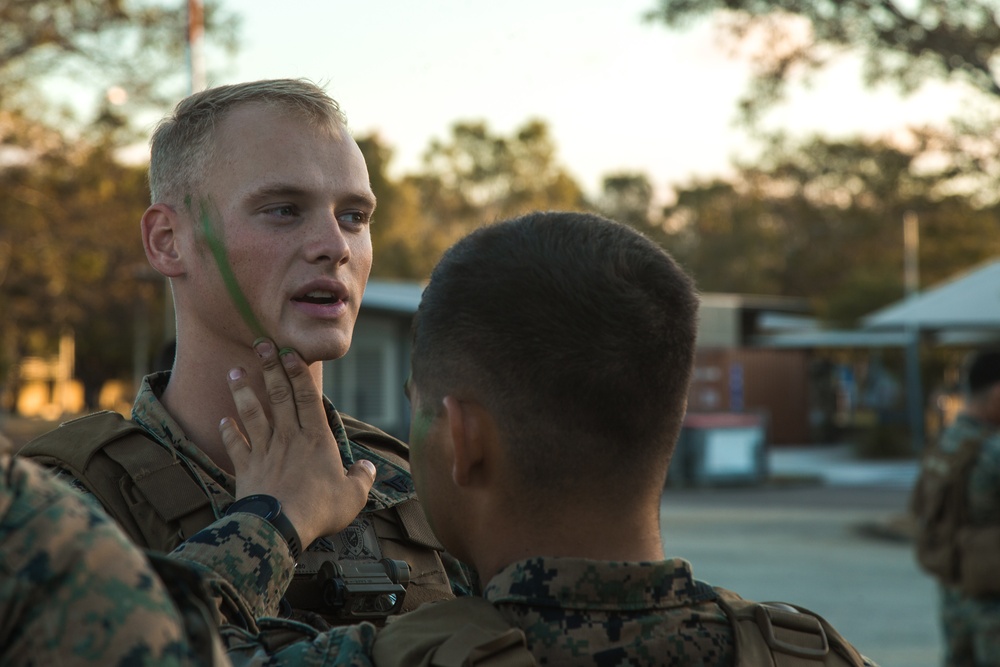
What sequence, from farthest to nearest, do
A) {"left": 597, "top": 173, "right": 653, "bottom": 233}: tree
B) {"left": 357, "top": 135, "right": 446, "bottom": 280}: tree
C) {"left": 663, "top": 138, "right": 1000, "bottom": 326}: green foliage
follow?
{"left": 597, "top": 173, "right": 653, "bottom": 233}: tree, {"left": 663, "top": 138, "right": 1000, "bottom": 326}: green foliage, {"left": 357, "top": 135, "right": 446, "bottom": 280}: tree

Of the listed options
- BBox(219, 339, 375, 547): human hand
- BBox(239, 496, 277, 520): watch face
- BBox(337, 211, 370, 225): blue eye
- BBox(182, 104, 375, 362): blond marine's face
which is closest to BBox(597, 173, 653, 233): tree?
BBox(337, 211, 370, 225): blue eye

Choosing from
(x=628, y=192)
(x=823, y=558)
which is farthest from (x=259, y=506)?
(x=628, y=192)

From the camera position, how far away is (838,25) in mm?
15406

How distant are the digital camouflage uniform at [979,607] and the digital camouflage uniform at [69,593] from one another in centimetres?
622

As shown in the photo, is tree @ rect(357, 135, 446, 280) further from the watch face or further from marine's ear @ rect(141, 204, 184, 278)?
the watch face

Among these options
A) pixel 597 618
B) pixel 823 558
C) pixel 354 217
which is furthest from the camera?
pixel 823 558

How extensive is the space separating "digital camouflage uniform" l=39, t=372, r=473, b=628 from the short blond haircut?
1.37 ft

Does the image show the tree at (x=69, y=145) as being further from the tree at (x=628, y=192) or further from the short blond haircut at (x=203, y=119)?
the tree at (x=628, y=192)

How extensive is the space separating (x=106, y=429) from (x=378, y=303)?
22.4m

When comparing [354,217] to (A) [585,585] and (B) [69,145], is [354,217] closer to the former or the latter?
(A) [585,585]

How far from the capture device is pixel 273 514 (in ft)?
6.86

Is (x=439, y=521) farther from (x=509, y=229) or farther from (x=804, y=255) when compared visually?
(x=804, y=255)

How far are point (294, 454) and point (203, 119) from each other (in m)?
0.73

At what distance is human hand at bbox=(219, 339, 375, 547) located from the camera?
217cm
